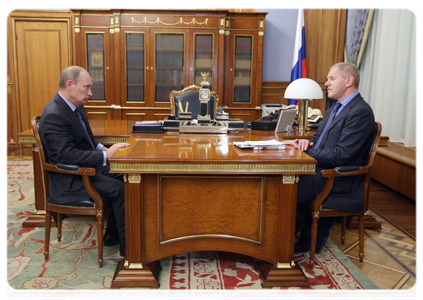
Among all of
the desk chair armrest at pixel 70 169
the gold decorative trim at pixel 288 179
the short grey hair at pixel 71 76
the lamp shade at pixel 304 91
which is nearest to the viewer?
the gold decorative trim at pixel 288 179

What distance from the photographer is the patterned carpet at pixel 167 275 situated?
2178mm

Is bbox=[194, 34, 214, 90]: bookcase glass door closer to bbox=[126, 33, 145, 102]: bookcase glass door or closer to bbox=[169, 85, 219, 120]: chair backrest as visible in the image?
bbox=[126, 33, 145, 102]: bookcase glass door

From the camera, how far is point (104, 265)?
2.51m

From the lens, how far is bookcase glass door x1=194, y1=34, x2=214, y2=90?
5895 mm

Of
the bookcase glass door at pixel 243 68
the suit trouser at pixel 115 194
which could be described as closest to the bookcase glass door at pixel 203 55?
the bookcase glass door at pixel 243 68

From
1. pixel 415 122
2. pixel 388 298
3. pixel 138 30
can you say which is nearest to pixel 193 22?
pixel 138 30

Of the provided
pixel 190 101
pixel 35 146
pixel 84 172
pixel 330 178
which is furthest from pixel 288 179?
pixel 190 101

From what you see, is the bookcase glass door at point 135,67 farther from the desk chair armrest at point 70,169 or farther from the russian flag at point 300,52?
the desk chair armrest at point 70,169

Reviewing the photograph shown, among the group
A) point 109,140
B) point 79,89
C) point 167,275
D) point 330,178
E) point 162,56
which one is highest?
point 162,56

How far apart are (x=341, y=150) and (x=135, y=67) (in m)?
4.21

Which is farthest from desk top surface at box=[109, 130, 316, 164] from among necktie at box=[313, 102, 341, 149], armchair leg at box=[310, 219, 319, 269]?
armchair leg at box=[310, 219, 319, 269]

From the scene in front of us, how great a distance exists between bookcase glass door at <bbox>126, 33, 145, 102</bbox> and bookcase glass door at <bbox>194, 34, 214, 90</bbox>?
813 mm

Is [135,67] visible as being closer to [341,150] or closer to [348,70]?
[348,70]

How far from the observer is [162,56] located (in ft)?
19.6
